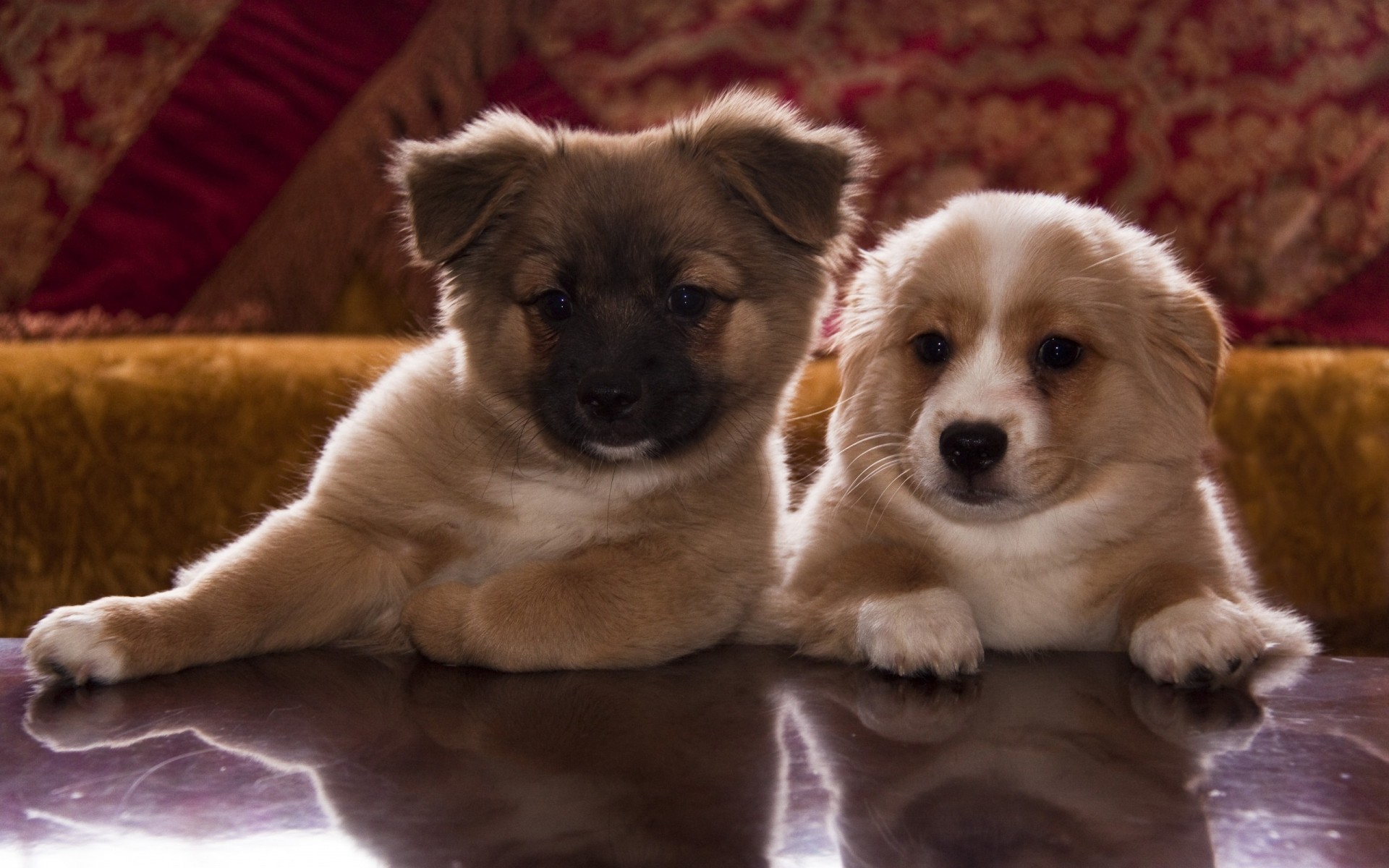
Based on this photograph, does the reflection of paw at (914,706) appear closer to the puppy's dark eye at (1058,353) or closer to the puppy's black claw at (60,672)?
the puppy's dark eye at (1058,353)

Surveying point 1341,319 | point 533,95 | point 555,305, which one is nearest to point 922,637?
point 555,305

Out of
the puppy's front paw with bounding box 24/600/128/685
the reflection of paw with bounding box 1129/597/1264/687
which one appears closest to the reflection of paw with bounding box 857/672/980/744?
the reflection of paw with bounding box 1129/597/1264/687

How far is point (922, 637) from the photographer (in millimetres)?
1648

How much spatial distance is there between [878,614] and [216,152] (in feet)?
9.11

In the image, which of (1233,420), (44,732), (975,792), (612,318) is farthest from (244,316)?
(975,792)

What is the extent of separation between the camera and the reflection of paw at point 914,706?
1.39 meters

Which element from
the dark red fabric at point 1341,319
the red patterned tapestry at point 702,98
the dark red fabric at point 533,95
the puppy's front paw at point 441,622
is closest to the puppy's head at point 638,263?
the puppy's front paw at point 441,622

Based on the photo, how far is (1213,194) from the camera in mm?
3383

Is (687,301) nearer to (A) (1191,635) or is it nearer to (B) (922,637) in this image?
(B) (922,637)

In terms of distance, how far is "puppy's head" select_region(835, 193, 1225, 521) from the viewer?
1.75 m

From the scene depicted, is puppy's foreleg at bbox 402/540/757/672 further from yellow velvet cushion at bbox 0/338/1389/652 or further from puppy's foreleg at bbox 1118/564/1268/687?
yellow velvet cushion at bbox 0/338/1389/652

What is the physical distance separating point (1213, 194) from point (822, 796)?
274cm

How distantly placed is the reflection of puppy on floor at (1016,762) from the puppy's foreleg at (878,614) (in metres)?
0.04

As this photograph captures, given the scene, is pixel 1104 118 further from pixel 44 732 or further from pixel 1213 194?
pixel 44 732
